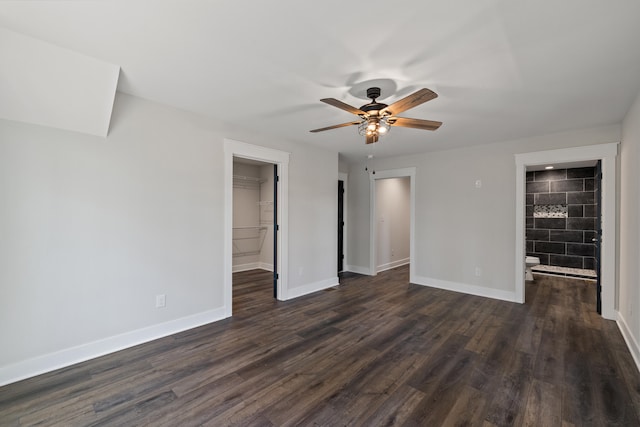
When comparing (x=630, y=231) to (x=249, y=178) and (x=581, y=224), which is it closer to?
(x=581, y=224)

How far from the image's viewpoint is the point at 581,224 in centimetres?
603

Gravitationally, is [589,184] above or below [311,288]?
above

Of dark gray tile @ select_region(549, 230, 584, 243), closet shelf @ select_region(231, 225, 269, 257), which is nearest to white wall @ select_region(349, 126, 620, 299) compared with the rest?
dark gray tile @ select_region(549, 230, 584, 243)

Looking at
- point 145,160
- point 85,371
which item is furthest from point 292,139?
point 85,371

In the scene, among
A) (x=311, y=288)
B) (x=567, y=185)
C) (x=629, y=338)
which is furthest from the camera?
(x=567, y=185)

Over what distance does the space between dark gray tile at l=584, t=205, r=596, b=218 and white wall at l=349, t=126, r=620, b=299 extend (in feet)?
10.2

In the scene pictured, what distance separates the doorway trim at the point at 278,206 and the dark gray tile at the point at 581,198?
6.19m

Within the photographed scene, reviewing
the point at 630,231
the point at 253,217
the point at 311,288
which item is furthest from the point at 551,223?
the point at 253,217

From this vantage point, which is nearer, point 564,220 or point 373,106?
point 373,106

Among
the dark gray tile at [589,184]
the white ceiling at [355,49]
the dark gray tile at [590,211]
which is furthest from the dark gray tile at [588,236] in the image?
the white ceiling at [355,49]

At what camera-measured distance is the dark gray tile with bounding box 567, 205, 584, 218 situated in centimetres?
602

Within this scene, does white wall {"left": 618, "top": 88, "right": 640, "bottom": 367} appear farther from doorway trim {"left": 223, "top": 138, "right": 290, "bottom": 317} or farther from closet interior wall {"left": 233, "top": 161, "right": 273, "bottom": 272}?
closet interior wall {"left": 233, "top": 161, "right": 273, "bottom": 272}

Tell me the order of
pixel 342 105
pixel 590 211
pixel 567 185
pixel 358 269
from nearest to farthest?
1. pixel 342 105
2. pixel 590 211
3. pixel 567 185
4. pixel 358 269

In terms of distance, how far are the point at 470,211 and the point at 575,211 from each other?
3238mm
